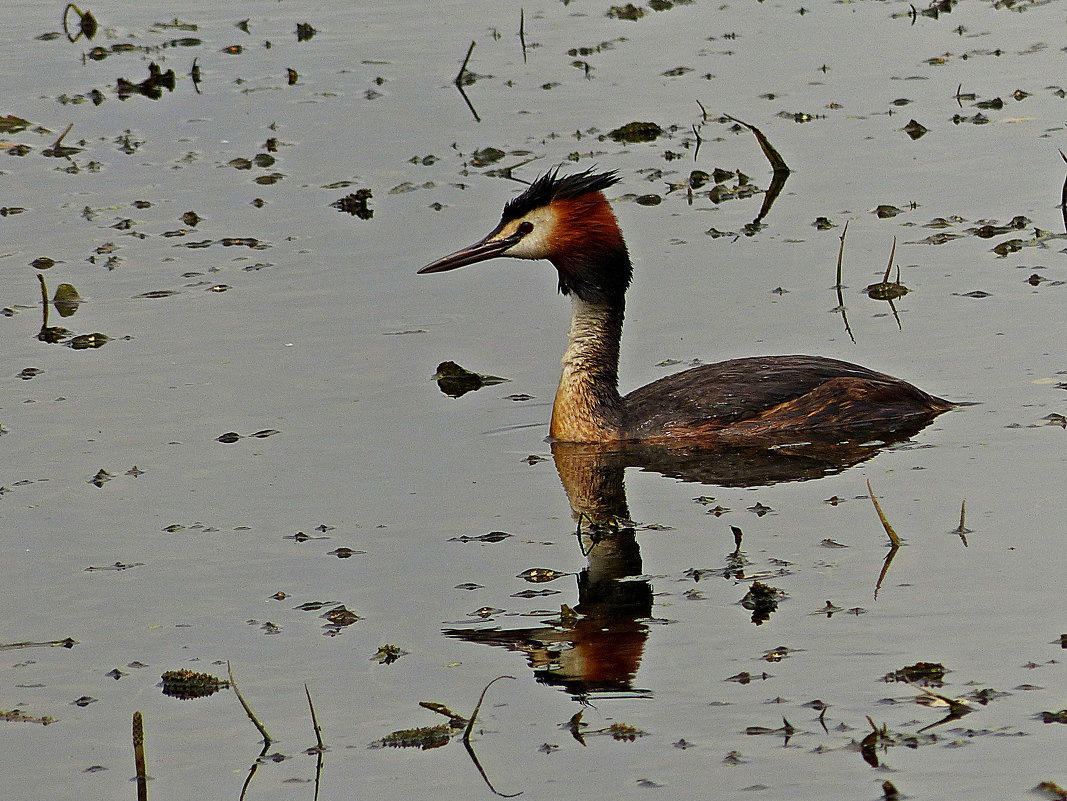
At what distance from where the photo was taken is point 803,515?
902 centimetres

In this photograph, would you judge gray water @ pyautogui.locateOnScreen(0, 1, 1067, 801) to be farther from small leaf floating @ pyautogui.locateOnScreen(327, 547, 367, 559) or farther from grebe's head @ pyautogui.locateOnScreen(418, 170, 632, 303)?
grebe's head @ pyautogui.locateOnScreen(418, 170, 632, 303)

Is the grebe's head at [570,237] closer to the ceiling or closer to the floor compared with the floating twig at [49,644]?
closer to the ceiling

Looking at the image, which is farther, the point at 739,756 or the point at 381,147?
the point at 381,147

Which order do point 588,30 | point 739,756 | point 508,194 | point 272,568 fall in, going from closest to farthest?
point 739,756, point 272,568, point 508,194, point 588,30

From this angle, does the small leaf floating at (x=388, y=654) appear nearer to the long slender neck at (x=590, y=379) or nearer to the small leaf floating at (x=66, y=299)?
the long slender neck at (x=590, y=379)

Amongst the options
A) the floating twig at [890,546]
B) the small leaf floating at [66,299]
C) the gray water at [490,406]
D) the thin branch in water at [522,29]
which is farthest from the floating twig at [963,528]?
the thin branch in water at [522,29]

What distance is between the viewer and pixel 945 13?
21.2m

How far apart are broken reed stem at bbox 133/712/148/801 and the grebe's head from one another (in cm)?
526

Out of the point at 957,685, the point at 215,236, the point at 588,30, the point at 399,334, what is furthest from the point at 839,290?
the point at 588,30

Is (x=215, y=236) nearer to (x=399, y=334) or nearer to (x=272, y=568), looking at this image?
(x=399, y=334)

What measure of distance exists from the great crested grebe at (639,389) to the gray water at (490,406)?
419 millimetres

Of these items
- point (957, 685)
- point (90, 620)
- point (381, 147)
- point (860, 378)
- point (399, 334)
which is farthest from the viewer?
point (381, 147)

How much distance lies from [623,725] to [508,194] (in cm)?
903

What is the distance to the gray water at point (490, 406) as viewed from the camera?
6723 millimetres
